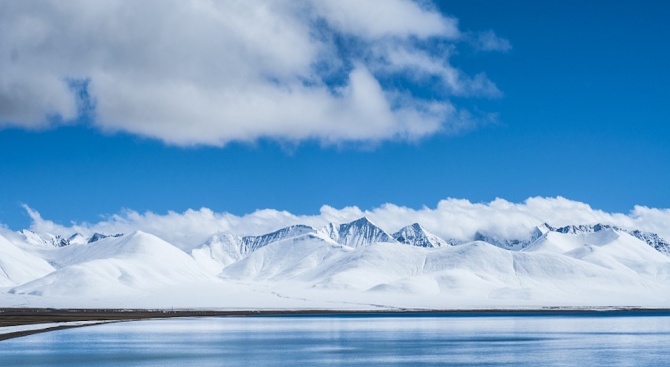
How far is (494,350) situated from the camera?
225 feet

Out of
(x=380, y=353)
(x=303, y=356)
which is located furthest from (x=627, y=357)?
(x=303, y=356)

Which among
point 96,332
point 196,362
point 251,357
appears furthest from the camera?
point 96,332

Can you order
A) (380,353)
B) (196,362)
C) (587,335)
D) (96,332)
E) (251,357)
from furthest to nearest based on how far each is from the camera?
1. (96,332)
2. (587,335)
3. (380,353)
4. (251,357)
5. (196,362)

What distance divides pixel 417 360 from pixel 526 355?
884 cm

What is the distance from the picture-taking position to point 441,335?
91.6 m

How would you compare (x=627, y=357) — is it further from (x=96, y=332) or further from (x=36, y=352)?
(x=96, y=332)

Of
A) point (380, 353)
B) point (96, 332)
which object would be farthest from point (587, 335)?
point (96, 332)

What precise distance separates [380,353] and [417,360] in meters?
7.06

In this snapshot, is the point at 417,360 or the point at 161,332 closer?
the point at 417,360

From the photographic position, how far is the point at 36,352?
6438 centimetres

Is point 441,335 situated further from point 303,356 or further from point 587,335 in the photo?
point 303,356

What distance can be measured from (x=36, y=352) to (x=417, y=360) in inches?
1119

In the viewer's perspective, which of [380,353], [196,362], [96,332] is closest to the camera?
[196,362]

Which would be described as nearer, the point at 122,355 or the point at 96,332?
the point at 122,355
